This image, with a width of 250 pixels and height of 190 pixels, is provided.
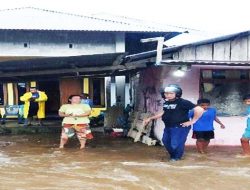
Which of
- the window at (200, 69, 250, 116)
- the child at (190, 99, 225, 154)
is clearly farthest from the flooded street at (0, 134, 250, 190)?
the window at (200, 69, 250, 116)

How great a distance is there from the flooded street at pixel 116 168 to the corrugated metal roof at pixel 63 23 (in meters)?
5.24

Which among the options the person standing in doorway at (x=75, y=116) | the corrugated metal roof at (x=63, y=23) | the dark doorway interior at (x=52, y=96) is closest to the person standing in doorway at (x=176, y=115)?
the person standing in doorway at (x=75, y=116)

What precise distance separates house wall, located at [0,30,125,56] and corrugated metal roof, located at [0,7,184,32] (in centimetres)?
35

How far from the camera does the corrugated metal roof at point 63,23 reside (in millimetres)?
14344

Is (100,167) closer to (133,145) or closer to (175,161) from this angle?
(175,161)

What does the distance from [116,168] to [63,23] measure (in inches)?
350

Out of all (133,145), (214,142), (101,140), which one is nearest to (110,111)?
(101,140)

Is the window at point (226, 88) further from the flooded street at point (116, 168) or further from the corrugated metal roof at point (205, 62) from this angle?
the flooded street at point (116, 168)

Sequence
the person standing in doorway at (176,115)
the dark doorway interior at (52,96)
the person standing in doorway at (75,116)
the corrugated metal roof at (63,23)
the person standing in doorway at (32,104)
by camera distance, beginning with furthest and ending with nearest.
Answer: the dark doorway interior at (52,96) < the corrugated metal roof at (63,23) < the person standing in doorway at (32,104) < the person standing in doorway at (75,116) < the person standing in doorway at (176,115)

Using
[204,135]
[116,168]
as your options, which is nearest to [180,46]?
[204,135]

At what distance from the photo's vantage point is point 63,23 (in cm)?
1502

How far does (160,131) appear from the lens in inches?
415

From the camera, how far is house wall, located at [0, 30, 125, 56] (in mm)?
14914

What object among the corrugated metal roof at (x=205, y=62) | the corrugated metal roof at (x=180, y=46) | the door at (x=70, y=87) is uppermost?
the corrugated metal roof at (x=180, y=46)
